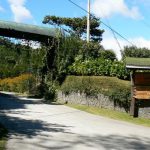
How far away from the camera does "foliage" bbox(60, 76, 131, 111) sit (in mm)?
22219

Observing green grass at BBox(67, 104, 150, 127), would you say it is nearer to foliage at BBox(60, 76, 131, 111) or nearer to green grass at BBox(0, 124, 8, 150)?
foliage at BBox(60, 76, 131, 111)

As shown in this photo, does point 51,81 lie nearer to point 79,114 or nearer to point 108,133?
point 79,114

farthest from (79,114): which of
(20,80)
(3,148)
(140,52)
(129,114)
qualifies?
(140,52)

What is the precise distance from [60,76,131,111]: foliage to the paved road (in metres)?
1.92

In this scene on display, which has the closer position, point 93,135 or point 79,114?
point 93,135

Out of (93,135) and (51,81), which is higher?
(51,81)

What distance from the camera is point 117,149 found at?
12469 millimetres

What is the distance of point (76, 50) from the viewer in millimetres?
30438

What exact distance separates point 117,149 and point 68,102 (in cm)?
1484

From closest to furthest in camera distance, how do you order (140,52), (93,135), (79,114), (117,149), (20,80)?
(117,149), (93,135), (79,114), (20,80), (140,52)

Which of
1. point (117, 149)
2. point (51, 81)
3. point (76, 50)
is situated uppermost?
point (76, 50)

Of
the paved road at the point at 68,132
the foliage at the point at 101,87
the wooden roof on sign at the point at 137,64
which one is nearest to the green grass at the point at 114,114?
the foliage at the point at 101,87

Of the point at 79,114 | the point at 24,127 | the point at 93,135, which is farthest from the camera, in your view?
the point at 79,114

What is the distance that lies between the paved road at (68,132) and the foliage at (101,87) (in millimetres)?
1920
